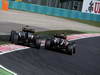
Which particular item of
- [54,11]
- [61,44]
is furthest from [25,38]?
[54,11]

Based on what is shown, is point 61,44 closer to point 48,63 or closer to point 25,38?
point 25,38

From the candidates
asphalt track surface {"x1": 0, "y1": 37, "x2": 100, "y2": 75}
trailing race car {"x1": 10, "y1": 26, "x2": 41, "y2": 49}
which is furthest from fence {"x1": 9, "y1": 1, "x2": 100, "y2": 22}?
trailing race car {"x1": 10, "y1": 26, "x2": 41, "y2": 49}

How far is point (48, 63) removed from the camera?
1213 cm

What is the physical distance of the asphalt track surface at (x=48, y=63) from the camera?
10.9 meters

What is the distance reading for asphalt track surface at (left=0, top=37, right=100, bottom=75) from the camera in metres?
10.9

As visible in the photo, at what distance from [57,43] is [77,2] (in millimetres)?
40047

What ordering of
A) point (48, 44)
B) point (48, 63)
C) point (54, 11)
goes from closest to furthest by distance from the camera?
point (48, 63)
point (48, 44)
point (54, 11)

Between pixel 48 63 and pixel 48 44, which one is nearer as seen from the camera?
pixel 48 63

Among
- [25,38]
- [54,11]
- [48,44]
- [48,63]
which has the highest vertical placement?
[25,38]

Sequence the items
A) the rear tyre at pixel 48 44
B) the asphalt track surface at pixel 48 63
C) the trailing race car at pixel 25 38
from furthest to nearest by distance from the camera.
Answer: the rear tyre at pixel 48 44
the trailing race car at pixel 25 38
the asphalt track surface at pixel 48 63

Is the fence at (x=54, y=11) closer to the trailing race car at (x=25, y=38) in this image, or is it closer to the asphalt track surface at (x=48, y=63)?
the asphalt track surface at (x=48, y=63)

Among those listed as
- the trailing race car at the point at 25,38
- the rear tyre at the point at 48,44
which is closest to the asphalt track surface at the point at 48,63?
the rear tyre at the point at 48,44

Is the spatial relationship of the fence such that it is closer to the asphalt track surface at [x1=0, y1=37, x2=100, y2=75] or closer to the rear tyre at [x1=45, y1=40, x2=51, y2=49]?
the asphalt track surface at [x1=0, y1=37, x2=100, y2=75]

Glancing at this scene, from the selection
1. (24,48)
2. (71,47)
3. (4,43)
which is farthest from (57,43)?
(4,43)
